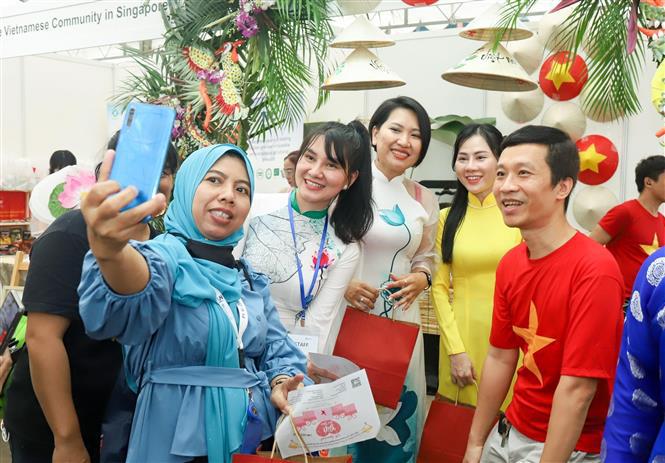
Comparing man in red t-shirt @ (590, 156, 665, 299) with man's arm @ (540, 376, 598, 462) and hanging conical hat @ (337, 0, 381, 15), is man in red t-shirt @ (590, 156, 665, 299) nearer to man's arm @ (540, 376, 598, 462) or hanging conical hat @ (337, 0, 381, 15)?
hanging conical hat @ (337, 0, 381, 15)

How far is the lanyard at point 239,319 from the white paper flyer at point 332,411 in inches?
6.0

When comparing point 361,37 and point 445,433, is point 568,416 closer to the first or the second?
point 445,433

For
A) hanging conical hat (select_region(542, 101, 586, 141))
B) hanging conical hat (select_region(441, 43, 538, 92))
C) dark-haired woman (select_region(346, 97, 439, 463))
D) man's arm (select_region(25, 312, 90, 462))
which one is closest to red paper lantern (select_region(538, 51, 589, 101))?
hanging conical hat (select_region(542, 101, 586, 141))

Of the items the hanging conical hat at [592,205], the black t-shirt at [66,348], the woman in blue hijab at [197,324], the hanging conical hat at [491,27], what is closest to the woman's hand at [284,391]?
the woman in blue hijab at [197,324]

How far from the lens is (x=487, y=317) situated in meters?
2.56

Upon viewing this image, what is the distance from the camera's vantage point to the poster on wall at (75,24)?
3.34m

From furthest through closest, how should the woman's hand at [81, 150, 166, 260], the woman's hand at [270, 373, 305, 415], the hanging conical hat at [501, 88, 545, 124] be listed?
the hanging conical hat at [501, 88, 545, 124], the woman's hand at [270, 373, 305, 415], the woman's hand at [81, 150, 166, 260]

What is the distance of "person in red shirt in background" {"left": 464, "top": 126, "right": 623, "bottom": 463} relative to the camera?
1.57 m

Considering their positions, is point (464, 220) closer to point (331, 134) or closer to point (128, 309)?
point (331, 134)

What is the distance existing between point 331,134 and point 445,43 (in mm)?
3920

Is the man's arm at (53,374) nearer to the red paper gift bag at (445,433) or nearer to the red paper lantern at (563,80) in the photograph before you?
the red paper gift bag at (445,433)

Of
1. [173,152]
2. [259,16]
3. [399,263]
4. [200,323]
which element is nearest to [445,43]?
[259,16]

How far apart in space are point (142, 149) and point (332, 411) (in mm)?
779

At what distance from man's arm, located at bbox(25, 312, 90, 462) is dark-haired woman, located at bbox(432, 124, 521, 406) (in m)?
1.47
